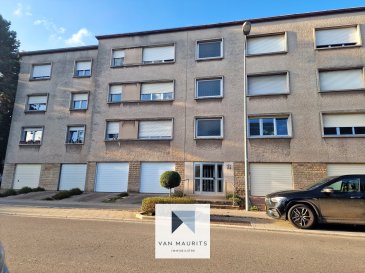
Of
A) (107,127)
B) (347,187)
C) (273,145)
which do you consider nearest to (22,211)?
(107,127)

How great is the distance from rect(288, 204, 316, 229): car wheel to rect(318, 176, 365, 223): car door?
0.36m

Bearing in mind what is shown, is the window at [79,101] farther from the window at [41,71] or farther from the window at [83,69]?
the window at [41,71]

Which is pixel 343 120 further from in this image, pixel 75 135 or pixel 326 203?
pixel 75 135

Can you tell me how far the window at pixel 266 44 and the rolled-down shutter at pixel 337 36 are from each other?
2.33 meters

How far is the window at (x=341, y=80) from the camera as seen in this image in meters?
15.4

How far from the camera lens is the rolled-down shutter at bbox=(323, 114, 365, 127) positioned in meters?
14.9

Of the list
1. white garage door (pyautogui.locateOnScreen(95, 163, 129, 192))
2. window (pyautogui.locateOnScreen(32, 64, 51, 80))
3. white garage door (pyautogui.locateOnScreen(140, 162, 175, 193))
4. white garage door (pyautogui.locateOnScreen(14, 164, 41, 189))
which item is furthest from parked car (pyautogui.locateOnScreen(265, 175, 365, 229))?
window (pyautogui.locateOnScreen(32, 64, 51, 80))

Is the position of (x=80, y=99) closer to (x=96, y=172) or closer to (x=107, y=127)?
(x=107, y=127)

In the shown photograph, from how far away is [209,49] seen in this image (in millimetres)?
18109

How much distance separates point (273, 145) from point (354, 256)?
10874 millimetres

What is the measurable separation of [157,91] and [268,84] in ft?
26.3

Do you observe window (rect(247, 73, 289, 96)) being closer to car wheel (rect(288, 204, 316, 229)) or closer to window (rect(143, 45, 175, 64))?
window (rect(143, 45, 175, 64))

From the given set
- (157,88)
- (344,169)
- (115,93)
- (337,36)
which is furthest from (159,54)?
(344,169)

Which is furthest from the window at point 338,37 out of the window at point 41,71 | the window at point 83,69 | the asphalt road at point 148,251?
the window at point 41,71
